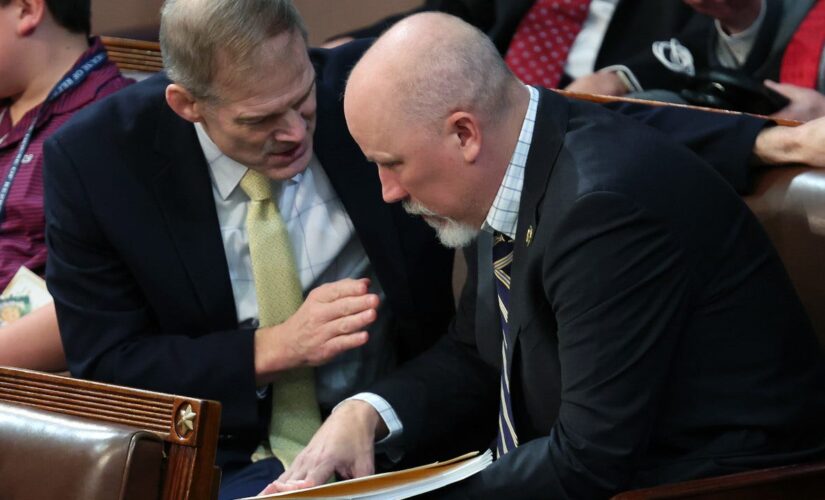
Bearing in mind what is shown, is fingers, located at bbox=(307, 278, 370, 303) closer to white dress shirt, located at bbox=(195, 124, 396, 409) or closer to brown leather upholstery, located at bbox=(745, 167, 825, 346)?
white dress shirt, located at bbox=(195, 124, 396, 409)

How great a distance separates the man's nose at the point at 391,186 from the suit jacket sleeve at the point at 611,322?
0.28 m

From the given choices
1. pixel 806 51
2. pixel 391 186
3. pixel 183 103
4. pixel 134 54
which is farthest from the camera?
pixel 134 54

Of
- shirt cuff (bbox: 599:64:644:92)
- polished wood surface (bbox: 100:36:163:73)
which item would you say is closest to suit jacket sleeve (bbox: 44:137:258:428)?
polished wood surface (bbox: 100:36:163:73)

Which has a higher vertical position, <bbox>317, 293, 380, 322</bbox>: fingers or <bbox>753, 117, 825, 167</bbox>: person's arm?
<bbox>753, 117, 825, 167</bbox>: person's arm

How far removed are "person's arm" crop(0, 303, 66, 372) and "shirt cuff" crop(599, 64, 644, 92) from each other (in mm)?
1323

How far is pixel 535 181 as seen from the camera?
1.68 meters

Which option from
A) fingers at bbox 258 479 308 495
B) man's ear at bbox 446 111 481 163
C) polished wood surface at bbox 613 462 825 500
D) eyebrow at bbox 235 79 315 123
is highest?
man's ear at bbox 446 111 481 163

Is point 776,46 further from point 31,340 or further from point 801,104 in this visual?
point 31,340

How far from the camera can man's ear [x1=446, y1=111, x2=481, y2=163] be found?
1.67 metres

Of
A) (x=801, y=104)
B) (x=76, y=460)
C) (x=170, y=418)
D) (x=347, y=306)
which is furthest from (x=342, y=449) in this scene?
(x=801, y=104)

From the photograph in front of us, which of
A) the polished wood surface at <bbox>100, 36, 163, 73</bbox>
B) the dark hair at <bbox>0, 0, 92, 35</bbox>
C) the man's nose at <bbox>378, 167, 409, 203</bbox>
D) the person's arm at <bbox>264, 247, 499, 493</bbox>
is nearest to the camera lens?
the man's nose at <bbox>378, 167, 409, 203</bbox>

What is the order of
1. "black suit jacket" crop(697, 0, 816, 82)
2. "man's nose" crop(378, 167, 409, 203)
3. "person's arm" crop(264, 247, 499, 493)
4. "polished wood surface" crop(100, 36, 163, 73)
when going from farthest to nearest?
"polished wood surface" crop(100, 36, 163, 73) < "black suit jacket" crop(697, 0, 816, 82) < "person's arm" crop(264, 247, 499, 493) < "man's nose" crop(378, 167, 409, 203)

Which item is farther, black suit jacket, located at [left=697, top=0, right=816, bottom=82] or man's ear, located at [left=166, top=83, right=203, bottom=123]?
black suit jacket, located at [left=697, top=0, right=816, bottom=82]

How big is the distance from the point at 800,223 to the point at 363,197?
0.77 metres
